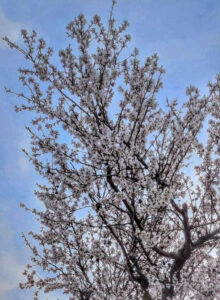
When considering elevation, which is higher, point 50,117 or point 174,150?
point 50,117

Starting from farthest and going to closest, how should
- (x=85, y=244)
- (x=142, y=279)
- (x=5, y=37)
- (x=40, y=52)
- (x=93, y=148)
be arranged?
1. (x=85, y=244)
2. (x=40, y=52)
3. (x=5, y=37)
4. (x=142, y=279)
5. (x=93, y=148)

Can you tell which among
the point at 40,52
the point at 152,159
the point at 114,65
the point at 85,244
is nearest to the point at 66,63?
the point at 40,52

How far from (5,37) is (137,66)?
408cm

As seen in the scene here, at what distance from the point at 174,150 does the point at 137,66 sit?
3.13 meters

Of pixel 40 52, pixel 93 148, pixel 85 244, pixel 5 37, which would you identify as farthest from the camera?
pixel 85 244

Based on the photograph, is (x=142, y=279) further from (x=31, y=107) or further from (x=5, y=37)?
(x=5, y=37)

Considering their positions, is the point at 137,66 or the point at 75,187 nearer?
the point at 75,187

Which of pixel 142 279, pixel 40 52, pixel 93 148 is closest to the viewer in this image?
pixel 93 148

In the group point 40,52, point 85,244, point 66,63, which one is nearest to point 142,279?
point 85,244

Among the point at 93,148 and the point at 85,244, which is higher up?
the point at 93,148

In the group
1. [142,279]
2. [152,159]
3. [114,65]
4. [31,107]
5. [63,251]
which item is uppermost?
[114,65]

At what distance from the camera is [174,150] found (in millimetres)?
7520

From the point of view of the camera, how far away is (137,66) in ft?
28.6

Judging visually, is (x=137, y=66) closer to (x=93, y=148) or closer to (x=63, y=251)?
(x=93, y=148)
